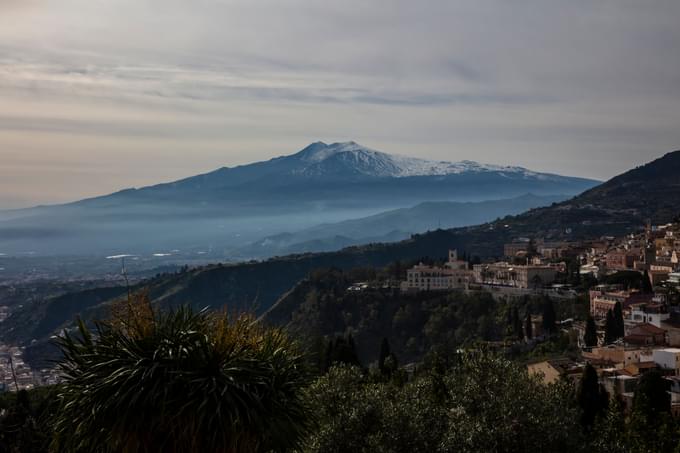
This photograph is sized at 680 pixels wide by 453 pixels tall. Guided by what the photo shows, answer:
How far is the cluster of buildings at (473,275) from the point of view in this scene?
71.4m

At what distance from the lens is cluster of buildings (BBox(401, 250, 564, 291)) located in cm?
7138

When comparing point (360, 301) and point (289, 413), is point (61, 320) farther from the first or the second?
point (289, 413)

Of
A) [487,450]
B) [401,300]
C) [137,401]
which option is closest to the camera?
[137,401]

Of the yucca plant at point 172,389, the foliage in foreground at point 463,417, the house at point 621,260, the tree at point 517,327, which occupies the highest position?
the yucca plant at point 172,389

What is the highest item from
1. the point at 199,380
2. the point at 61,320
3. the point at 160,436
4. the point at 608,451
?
the point at 199,380

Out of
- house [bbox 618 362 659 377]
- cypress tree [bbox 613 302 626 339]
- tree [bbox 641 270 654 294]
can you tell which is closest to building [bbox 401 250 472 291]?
tree [bbox 641 270 654 294]

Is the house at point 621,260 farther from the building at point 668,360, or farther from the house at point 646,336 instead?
the building at point 668,360

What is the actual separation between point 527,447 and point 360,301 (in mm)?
62928

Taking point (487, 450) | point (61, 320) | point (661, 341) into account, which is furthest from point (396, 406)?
point (61, 320)

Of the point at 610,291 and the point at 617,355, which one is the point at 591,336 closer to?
the point at 617,355

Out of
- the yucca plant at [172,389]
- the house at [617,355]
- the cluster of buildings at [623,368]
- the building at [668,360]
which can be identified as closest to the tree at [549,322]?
the cluster of buildings at [623,368]

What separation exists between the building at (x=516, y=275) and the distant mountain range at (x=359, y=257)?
3706 centimetres

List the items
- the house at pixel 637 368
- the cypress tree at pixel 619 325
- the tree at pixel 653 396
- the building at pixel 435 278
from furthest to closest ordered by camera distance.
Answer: the building at pixel 435 278, the cypress tree at pixel 619 325, the house at pixel 637 368, the tree at pixel 653 396

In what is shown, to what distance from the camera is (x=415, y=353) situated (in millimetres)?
66625
